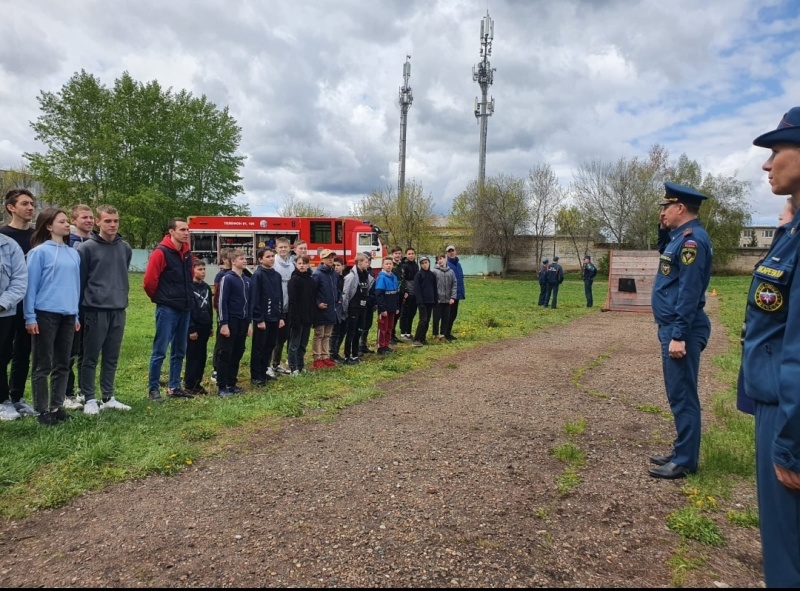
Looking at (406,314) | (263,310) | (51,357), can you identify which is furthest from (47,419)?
(406,314)

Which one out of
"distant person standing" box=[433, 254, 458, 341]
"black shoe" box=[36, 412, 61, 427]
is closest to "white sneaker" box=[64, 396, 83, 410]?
"black shoe" box=[36, 412, 61, 427]

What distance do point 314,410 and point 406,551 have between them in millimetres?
3192

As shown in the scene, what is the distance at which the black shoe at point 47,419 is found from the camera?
5.05 metres

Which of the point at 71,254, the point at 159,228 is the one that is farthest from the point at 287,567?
the point at 159,228

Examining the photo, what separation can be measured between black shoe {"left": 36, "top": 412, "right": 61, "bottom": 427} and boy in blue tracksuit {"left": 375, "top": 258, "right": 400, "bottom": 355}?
582cm

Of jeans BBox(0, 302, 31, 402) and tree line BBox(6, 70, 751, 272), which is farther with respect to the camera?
tree line BBox(6, 70, 751, 272)

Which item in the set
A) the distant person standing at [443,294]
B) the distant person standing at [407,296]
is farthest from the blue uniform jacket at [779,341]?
the distant person standing at [407,296]

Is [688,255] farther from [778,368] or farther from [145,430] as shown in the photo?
[145,430]

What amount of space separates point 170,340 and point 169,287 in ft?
Answer: 2.40

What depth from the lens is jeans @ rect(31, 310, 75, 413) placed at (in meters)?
5.05

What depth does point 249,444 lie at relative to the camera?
4.86m

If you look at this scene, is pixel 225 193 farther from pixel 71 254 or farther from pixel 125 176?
pixel 71 254

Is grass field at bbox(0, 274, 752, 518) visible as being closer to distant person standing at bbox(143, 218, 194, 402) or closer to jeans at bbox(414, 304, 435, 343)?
distant person standing at bbox(143, 218, 194, 402)

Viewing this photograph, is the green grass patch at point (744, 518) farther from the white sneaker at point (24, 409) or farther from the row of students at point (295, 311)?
the white sneaker at point (24, 409)
